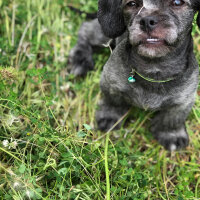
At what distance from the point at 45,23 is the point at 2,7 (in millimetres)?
553

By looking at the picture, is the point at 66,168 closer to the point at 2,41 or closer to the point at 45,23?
the point at 2,41

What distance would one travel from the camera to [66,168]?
212cm

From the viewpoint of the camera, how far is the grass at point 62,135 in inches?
86.8

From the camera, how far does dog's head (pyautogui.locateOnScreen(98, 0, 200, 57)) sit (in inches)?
80.0

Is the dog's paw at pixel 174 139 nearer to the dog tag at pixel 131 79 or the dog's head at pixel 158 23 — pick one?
the dog tag at pixel 131 79

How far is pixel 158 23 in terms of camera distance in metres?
2.01

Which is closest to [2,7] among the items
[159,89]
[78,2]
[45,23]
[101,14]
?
[45,23]

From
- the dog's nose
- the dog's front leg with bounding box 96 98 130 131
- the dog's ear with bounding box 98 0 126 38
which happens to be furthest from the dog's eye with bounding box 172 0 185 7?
the dog's front leg with bounding box 96 98 130 131

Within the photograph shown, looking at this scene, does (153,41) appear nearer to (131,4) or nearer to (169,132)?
(131,4)

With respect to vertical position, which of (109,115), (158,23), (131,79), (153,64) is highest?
(158,23)

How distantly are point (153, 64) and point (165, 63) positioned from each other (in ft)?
0.32

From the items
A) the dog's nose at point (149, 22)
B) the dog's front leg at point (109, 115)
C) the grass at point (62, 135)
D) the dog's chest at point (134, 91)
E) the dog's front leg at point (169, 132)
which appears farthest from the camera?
the dog's front leg at point (109, 115)

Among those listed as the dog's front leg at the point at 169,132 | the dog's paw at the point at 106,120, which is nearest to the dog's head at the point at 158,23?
the dog's front leg at the point at 169,132

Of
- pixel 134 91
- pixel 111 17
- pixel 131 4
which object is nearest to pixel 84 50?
pixel 111 17
